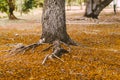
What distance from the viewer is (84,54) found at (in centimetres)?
1028

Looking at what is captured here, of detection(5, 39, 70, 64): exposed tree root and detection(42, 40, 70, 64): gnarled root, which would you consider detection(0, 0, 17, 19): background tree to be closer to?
detection(5, 39, 70, 64): exposed tree root

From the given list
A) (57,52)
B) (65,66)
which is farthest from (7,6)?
(65,66)

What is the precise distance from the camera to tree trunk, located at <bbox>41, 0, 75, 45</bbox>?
11430 millimetres

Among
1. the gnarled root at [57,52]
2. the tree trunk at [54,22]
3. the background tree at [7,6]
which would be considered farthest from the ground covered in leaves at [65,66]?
the background tree at [7,6]

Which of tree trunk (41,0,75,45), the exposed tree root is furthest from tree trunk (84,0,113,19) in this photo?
the exposed tree root

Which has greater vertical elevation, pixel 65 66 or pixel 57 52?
pixel 57 52

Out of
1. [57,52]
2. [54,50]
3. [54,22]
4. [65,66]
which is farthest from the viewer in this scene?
[54,22]

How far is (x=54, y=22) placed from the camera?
→ 37.7 feet

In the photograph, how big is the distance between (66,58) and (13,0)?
63.0 feet

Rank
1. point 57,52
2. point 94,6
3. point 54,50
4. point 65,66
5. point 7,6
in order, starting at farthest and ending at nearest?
point 7,6 < point 94,6 < point 54,50 < point 57,52 < point 65,66

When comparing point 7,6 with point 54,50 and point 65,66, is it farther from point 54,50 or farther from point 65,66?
point 65,66

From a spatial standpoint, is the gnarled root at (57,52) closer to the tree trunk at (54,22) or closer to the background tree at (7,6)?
the tree trunk at (54,22)

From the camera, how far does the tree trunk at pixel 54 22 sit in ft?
37.5

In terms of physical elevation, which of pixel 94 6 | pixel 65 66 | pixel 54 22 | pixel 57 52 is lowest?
pixel 65 66
